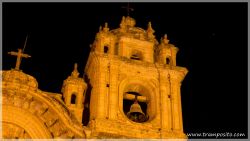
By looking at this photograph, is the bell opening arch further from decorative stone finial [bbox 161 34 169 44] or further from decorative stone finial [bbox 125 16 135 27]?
decorative stone finial [bbox 125 16 135 27]

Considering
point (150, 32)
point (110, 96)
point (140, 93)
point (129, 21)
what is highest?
point (129, 21)

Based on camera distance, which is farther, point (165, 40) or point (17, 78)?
point (165, 40)

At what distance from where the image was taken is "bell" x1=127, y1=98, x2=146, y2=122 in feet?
86.2

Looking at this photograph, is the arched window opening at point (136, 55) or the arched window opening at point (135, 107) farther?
the arched window opening at point (136, 55)

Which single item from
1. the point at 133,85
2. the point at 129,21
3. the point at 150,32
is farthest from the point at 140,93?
the point at 129,21

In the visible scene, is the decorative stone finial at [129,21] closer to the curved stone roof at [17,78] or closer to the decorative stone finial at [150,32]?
the decorative stone finial at [150,32]

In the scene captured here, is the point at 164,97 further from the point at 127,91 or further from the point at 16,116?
the point at 16,116

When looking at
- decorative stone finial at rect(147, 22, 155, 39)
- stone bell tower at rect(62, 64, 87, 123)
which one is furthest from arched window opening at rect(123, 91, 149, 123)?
decorative stone finial at rect(147, 22, 155, 39)

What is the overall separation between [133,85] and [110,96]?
2.01 metres

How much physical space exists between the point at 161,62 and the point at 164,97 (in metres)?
2.41

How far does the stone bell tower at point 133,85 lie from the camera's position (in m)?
25.5

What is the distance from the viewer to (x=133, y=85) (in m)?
27.8

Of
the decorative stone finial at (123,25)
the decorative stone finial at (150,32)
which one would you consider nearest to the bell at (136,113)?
the decorative stone finial at (150,32)

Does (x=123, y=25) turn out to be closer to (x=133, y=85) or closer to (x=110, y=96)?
(x=133, y=85)
